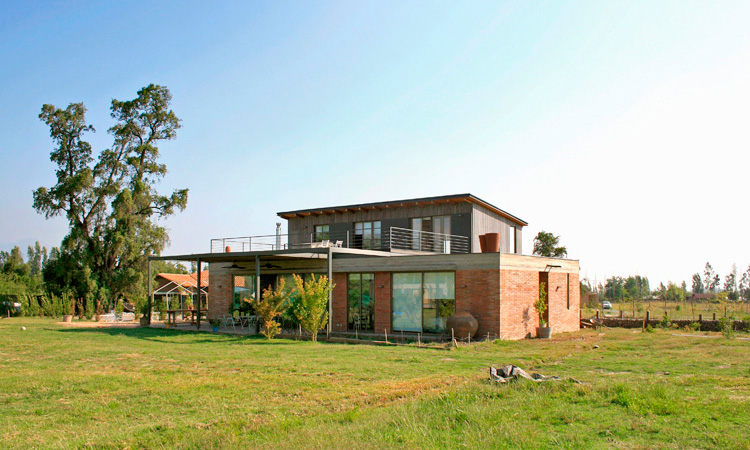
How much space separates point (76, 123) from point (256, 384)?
35.5 metres

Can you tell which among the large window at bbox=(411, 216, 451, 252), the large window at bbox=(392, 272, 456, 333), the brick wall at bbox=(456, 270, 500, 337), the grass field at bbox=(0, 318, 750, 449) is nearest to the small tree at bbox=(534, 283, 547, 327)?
the brick wall at bbox=(456, 270, 500, 337)

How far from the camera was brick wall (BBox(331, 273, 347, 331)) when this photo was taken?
23391mm

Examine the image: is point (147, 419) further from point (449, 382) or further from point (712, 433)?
point (712, 433)

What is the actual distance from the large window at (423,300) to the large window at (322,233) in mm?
9436

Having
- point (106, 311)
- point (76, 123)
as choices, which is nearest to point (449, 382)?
point (106, 311)

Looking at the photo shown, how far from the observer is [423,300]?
21.4 m

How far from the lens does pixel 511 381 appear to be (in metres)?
9.56

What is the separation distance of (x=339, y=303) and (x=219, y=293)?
7979 millimetres

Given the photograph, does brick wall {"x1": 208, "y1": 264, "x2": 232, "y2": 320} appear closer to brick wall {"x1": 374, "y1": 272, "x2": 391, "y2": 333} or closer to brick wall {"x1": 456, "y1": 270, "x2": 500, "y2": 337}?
brick wall {"x1": 374, "y1": 272, "x2": 391, "y2": 333}

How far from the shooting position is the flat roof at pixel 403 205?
87.3ft

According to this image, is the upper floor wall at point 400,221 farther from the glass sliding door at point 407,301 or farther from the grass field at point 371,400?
the grass field at point 371,400

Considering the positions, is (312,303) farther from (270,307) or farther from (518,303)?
(518,303)

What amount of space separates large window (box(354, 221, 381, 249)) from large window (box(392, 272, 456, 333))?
7.17 meters

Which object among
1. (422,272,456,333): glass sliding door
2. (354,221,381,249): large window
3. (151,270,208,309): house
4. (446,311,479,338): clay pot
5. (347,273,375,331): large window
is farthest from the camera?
(151,270,208,309): house
